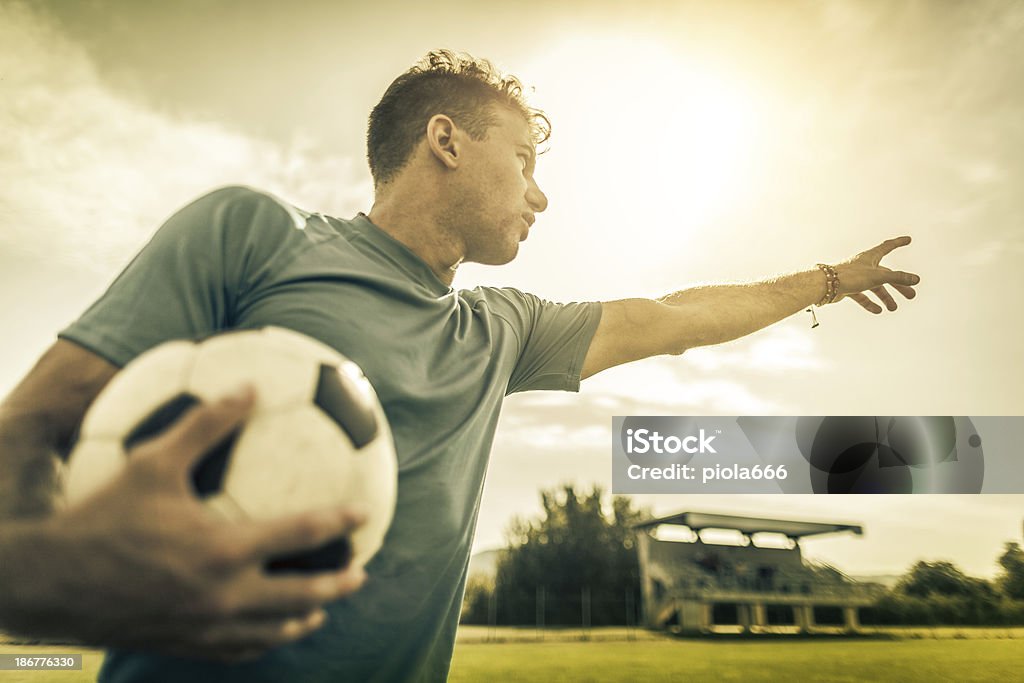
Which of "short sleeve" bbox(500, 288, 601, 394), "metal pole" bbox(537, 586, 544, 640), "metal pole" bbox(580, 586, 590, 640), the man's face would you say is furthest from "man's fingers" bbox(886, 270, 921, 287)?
"metal pole" bbox(580, 586, 590, 640)

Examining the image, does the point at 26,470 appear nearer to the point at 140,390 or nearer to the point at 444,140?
the point at 140,390

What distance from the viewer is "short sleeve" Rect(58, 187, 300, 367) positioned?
1.03m

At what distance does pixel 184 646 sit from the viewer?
66cm

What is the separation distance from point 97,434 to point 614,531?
33.1 meters

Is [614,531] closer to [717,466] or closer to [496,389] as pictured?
[717,466]

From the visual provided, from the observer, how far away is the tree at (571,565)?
25.2 metres

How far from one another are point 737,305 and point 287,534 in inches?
80.3

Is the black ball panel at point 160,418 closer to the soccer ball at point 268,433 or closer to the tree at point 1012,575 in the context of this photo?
the soccer ball at point 268,433

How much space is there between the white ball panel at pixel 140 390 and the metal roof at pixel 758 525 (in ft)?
80.7

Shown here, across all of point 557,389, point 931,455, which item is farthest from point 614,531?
point 557,389

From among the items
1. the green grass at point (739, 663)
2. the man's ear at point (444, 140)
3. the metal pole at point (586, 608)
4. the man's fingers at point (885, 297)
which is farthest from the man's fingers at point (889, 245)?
the metal pole at point (586, 608)

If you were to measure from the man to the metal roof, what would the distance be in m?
23.2

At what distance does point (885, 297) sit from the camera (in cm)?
268

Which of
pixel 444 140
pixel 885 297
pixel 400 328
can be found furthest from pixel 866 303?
pixel 400 328
